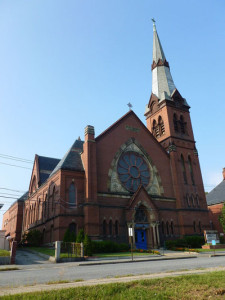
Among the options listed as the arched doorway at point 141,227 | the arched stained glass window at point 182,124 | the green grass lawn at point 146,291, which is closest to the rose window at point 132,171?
the arched doorway at point 141,227

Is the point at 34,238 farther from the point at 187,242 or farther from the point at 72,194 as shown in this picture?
the point at 187,242

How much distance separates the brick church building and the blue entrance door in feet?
0.15

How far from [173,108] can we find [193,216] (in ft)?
58.9

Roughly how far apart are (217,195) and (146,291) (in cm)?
4841

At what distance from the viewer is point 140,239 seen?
32031 millimetres

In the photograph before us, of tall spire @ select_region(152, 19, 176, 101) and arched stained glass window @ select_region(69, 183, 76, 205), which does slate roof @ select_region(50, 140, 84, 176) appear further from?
tall spire @ select_region(152, 19, 176, 101)

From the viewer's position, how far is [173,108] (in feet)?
144

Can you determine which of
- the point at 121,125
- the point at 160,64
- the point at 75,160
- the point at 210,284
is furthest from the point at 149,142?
the point at 210,284

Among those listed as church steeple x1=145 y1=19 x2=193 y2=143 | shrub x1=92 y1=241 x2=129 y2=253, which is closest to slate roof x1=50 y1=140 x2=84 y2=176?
shrub x1=92 y1=241 x2=129 y2=253

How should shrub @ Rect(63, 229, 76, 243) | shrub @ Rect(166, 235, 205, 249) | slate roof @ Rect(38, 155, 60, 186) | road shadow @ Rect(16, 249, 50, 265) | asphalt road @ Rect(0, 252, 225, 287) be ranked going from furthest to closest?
slate roof @ Rect(38, 155, 60, 186) → shrub @ Rect(166, 235, 205, 249) → shrub @ Rect(63, 229, 76, 243) → road shadow @ Rect(16, 249, 50, 265) → asphalt road @ Rect(0, 252, 225, 287)

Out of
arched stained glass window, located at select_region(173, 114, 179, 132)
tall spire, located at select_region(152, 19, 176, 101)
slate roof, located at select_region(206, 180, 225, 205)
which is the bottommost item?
A: slate roof, located at select_region(206, 180, 225, 205)

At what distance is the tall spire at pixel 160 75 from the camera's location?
45766 mm

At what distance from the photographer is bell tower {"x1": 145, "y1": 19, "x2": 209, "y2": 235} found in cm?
3734

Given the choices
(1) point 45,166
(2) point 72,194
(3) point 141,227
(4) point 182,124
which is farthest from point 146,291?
(1) point 45,166
